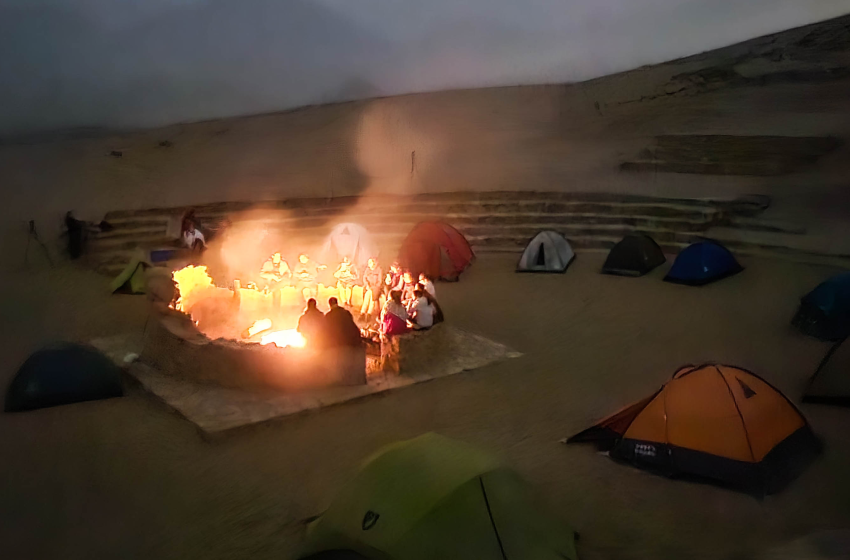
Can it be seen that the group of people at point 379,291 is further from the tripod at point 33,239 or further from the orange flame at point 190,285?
the tripod at point 33,239

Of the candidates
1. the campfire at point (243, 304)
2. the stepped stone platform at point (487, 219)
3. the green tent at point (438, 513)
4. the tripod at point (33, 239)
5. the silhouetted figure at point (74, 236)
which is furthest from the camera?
the stepped stone platform at point (487, 219)

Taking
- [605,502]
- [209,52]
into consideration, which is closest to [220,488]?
[605,502]

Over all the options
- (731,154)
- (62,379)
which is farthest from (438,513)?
(731,154)

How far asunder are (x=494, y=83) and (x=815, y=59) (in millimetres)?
5113

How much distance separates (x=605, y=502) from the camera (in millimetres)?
4875

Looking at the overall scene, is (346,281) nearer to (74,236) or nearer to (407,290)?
(407,290)

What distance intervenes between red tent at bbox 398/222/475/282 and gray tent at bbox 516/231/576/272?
1.04m

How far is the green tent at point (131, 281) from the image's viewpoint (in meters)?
10.6

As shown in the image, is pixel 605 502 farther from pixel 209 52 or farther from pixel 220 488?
pixel 209 52

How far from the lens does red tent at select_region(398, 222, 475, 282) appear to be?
36.6 ft

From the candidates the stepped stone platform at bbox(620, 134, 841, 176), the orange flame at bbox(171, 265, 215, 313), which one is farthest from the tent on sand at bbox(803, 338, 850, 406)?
the orange flame at bbox(171, 265, 215, 313)

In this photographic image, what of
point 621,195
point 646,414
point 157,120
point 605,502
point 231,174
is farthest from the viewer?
point 231,174

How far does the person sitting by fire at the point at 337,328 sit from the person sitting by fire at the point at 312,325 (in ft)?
0.19

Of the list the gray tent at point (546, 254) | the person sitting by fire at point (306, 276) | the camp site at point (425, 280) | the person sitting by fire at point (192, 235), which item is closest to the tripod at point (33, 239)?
the camp site at point (425, 280)
